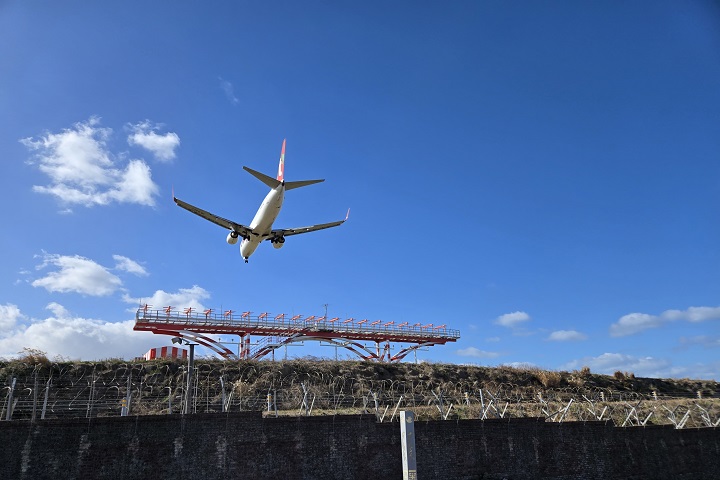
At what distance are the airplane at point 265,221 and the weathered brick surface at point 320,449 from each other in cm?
2043

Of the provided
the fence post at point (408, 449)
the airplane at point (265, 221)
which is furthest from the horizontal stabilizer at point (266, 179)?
the fence post at point (408, 449)

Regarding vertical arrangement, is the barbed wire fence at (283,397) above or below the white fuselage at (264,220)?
below

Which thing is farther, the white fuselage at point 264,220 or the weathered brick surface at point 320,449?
the white fuselage at point 264,220

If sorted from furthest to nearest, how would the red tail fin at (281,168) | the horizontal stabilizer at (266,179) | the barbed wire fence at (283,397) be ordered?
1. the red tail fin at (281,168)
2. the horizontal stabilizer at (266,179)
3. the barbed wire fence at (283,397)

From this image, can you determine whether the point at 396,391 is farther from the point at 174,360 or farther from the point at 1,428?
the point at 1,428

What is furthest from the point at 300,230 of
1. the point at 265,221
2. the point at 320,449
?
the point at 320,449

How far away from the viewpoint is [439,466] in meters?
20.5

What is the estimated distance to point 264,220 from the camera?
38625 mm

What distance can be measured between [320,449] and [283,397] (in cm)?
1076

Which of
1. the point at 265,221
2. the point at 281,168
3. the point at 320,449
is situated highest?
the point at 281,168

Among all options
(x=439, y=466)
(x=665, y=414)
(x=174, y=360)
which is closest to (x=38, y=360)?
(x=174, y=360)

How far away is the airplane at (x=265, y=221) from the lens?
36.6 meters

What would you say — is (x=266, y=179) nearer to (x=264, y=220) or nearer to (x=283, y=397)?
(x=264, y=220)

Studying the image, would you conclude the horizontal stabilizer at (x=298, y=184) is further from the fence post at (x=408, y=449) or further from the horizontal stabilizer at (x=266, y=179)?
the fence post at (x=408, y=449)
